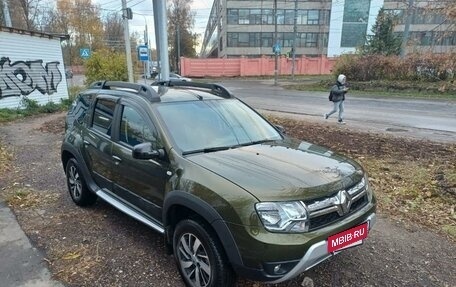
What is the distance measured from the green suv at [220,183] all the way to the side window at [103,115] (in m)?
0.01

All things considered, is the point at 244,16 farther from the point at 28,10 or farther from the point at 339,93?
the point at 339,93

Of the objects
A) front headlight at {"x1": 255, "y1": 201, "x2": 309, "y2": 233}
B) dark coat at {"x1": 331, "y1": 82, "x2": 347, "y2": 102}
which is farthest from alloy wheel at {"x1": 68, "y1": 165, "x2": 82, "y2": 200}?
dark coat at {"x1": 331, "y1": 82, "x2": 347, "y2": 102}

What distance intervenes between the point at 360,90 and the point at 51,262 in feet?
78.3

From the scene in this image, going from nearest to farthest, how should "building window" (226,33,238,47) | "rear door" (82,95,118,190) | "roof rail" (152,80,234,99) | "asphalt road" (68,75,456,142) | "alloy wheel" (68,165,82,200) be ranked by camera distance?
"rear door" (82,95,118,190) → "roof rail" (152,80,234,99) → "alloy wheel" (68,165,82,200) → "asphalt road" (68,75,456,142) → "building window" (226,33,238,47)

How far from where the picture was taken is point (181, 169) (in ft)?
9.33

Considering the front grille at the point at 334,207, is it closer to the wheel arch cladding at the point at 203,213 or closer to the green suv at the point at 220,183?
the green suv at the point at 220,183

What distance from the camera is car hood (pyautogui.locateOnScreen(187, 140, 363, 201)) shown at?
2451 mm

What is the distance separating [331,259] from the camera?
10.8 ft

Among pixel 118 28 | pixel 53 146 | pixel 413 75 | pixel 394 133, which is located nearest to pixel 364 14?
pixel 413 75

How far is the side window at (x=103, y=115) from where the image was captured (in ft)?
12.9

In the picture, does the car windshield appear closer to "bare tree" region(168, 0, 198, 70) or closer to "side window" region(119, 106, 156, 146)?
"side window" region(119, 106, 156, 146)

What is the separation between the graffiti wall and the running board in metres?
12.4

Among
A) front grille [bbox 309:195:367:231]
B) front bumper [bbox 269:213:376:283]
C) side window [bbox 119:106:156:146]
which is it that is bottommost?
front bumper [bbox 269:213:376:283]

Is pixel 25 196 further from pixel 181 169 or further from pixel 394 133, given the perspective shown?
pixel 394 133
